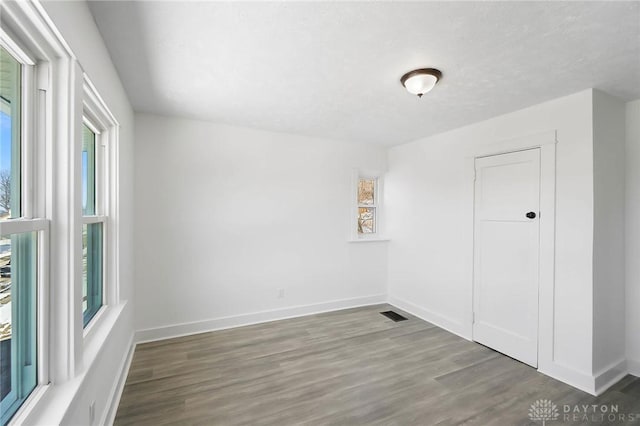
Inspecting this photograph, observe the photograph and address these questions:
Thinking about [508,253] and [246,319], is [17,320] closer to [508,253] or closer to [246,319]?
[246,319]

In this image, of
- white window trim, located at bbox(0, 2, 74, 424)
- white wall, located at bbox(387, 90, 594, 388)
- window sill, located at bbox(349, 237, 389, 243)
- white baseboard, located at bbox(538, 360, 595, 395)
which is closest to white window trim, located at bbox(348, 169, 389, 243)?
window sill, located at bbox(349, 237, 389, 243)

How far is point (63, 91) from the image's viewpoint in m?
1.22

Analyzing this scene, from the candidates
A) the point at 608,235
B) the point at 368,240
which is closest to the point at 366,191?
the point at 368,240

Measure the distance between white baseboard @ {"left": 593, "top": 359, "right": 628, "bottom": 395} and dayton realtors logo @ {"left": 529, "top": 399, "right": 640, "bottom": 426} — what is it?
0.57ft

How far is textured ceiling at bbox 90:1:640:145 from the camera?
1.48m

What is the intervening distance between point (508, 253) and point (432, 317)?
137 centimetres

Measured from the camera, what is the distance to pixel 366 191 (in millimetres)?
4582

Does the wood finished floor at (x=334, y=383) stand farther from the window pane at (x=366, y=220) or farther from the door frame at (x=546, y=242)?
the window pane at (x=366, y=220)

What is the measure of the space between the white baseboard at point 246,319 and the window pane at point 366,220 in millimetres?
1063

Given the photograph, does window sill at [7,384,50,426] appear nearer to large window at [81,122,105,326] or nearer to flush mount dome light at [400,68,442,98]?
large window at [81,122,105,326]

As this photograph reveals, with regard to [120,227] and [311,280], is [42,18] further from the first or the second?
[311,280]

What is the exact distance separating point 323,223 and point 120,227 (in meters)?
2.47

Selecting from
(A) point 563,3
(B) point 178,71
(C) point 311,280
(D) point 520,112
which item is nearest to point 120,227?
(B) point 178,71

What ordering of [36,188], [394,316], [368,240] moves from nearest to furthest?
[36,188] < [394,316] < [368,240]
